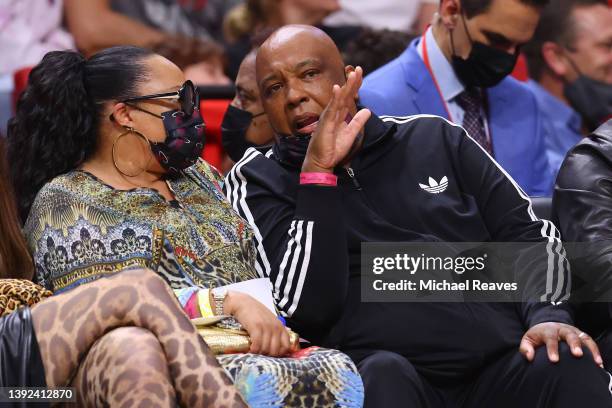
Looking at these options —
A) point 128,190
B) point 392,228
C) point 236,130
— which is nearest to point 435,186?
point 392,228

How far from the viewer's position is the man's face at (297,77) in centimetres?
354

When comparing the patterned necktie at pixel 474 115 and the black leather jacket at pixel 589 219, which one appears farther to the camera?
the patterned necktie at pixel 474 115

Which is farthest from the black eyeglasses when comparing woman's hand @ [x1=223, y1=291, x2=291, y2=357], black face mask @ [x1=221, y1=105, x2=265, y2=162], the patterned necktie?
the patterned necktie

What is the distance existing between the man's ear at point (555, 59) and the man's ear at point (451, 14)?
131 cm

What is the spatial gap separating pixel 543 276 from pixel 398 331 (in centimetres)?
50

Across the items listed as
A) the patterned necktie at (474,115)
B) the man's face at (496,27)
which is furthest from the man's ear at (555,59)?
the patterned necktie at (474,115)

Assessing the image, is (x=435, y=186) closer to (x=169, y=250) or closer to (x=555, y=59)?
(x=169, y=250)

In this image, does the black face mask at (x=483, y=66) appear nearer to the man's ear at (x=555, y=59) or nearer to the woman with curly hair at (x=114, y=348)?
the man's ear at (x=555, y=59)

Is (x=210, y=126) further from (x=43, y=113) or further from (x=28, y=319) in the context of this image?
(x=28, y=319)

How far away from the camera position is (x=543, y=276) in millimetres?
3412

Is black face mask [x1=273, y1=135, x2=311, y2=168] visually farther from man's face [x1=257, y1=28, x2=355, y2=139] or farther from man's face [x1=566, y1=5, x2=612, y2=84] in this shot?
man's face [x1=566, y1=5, x2=612, y2=84]

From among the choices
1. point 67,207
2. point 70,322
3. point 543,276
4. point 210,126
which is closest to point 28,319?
point 70,322

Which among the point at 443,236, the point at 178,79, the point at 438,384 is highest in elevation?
the point at 178,79

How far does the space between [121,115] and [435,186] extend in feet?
3.24
